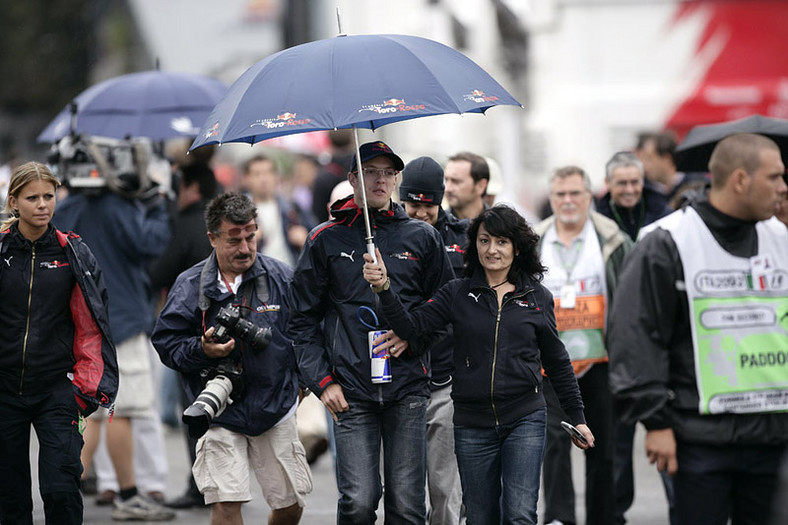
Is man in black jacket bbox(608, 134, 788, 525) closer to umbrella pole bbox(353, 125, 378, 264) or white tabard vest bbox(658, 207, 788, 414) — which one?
white tabard vest bbox(658, 207, 788, 414)

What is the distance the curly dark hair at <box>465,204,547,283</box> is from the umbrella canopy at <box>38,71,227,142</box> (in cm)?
358

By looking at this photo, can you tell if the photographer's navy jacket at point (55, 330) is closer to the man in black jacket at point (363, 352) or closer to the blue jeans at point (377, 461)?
the man in black jacket at point (363, 352)

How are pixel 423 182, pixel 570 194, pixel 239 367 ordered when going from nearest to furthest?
pixel 239 367, pixel 423 182, pixel 570 194

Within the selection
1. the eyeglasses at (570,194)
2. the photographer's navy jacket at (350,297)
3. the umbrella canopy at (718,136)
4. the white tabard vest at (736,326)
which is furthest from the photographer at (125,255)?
the white tabard vest at (736,326)

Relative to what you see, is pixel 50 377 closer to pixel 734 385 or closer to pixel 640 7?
pixel 734 385

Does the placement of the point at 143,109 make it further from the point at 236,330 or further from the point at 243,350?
the point at 236,330

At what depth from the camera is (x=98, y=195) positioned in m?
9.13

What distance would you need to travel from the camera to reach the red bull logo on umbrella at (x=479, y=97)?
20.0 feet

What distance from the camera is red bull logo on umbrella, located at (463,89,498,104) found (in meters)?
6.09

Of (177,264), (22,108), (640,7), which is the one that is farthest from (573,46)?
(22,108)

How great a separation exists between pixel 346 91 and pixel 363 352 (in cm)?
126

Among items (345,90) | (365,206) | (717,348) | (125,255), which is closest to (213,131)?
(345,90)

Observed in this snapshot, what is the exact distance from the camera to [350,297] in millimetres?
6383

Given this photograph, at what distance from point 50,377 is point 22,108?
1982 inches
